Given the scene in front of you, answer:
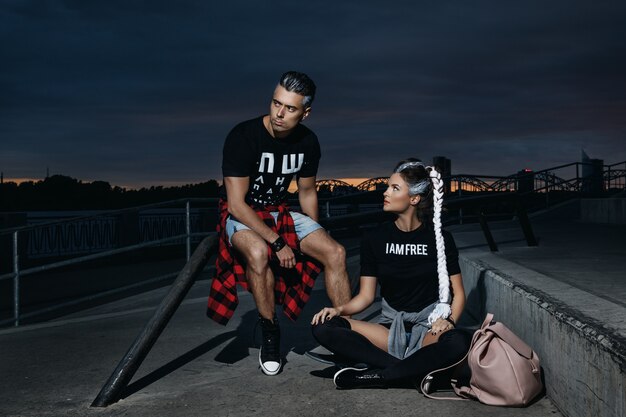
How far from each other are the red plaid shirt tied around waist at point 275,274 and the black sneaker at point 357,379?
0.81 m

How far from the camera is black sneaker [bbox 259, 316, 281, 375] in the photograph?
3.84 metres

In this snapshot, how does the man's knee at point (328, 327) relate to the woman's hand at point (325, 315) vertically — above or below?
below

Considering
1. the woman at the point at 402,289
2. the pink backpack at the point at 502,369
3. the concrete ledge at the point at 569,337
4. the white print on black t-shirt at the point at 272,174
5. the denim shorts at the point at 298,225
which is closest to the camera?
the concrete ledge at the point at 569,337

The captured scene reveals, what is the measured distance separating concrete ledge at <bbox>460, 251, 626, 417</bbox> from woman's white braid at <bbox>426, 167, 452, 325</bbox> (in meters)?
0.47

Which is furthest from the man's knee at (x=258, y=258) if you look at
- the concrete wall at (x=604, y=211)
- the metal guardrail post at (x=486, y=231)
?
the concrete wall at (x=604, y=211)

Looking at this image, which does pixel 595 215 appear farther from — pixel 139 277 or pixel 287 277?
pixel 287 277

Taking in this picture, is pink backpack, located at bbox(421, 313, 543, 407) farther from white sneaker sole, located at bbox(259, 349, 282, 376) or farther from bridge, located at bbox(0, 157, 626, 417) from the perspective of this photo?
white sneaker sole, located at bbox(259, 349, 282, 376)

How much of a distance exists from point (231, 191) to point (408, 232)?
106 centimetres

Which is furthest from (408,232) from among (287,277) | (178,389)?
(178,389)

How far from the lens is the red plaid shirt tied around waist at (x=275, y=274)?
4105 millimetres

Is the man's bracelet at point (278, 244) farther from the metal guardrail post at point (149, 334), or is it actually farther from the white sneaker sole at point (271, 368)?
the white sneaker sole at point (271, 368)

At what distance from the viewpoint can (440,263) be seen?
3641 mm

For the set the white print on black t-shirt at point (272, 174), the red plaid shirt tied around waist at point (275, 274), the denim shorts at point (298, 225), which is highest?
the white print on black t-shirt at point (272, 174)

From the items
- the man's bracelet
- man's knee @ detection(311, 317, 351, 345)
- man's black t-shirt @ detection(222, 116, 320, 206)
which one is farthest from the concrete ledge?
man's black t-shirt @ detection(222, 116, 320, 206)
